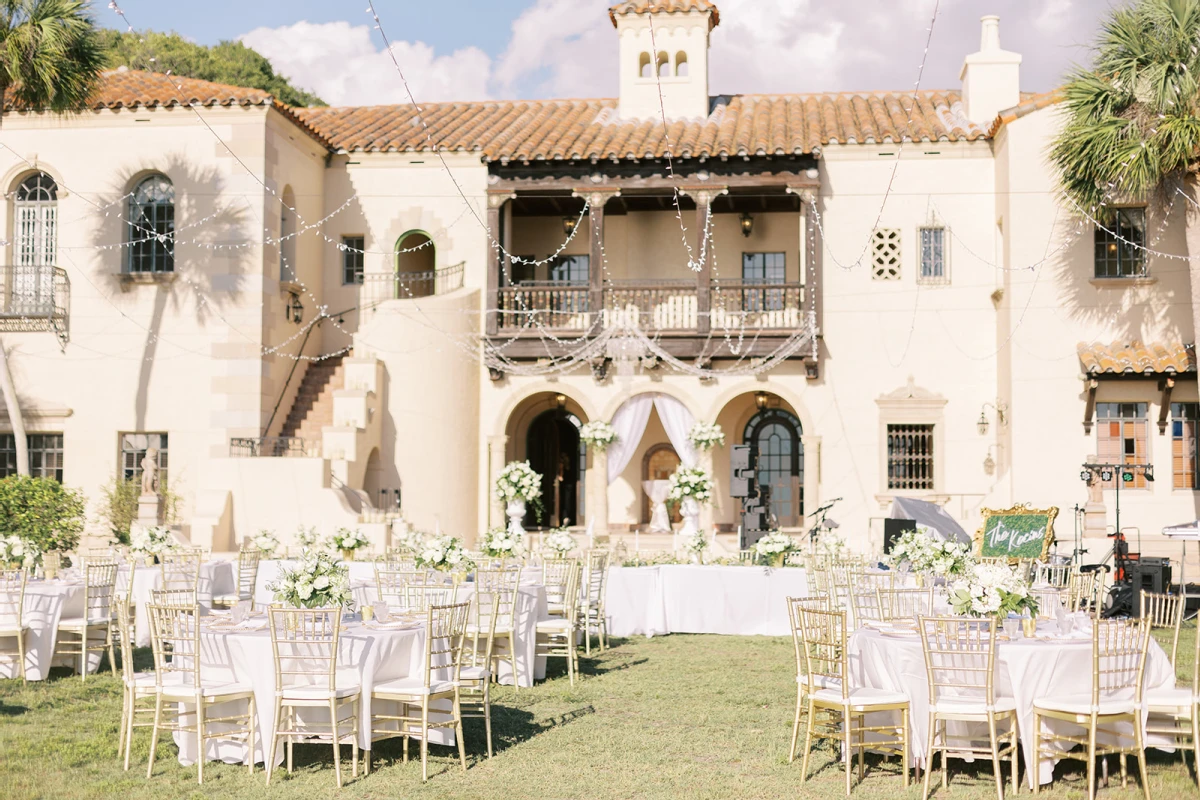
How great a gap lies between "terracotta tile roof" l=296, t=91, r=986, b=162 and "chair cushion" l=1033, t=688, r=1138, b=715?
14371 millimetres

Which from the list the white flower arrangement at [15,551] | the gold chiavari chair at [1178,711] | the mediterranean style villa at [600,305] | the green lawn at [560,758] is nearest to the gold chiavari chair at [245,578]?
the white flower arrangement at [15,551]

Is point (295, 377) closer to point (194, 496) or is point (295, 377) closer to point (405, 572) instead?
point (194, 496)

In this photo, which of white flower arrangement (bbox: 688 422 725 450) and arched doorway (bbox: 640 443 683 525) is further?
arched doorway (bbox: 640 443 683 525)

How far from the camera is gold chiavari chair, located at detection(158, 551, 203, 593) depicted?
12.4 m

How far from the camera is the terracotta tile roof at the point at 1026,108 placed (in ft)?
63.0

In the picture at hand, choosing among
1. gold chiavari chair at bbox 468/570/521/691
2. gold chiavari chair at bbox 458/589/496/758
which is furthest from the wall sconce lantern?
gold chiavari chair at bbox 458/589/496/758

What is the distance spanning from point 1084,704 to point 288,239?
16.7 meters

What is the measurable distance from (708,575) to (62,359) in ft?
37.9

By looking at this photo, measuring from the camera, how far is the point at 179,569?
12594 millimetres

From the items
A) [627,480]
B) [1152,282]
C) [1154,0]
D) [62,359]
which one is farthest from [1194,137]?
[62,359]

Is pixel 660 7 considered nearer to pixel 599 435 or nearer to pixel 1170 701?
pixel 599 435

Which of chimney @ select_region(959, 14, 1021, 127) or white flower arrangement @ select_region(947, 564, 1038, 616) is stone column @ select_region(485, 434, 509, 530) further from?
white flower arrangement @ select_region(947, 564, 1038, 616)

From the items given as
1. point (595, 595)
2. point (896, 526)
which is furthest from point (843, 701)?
point (896, 526)

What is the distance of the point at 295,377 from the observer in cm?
2114
